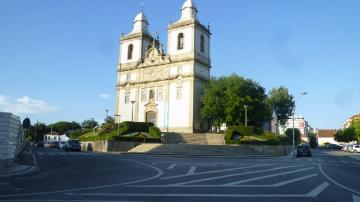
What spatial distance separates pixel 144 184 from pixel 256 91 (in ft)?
169

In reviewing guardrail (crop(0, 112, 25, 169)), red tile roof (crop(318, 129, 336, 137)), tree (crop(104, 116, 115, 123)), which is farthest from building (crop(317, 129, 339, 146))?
guardrail (crop(0, 112, 25, 169))

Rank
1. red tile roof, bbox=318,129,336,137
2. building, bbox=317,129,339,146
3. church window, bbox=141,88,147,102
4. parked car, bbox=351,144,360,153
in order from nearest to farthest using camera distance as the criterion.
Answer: parked car, bbox=351,144,360,153, church window, bbox=141,88,147,102, building, bbox=317,129,339,146, red tile roof, bbox=318,129,336,137

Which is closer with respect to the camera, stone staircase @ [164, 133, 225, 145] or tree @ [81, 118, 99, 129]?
stone staircase @ [164, 133, 225, 145]

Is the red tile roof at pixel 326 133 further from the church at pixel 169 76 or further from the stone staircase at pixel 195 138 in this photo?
the stone staircase at pixel 195 138

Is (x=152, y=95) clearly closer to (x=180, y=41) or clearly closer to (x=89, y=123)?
(x=180, y=41)

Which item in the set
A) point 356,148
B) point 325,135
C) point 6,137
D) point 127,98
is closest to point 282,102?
point 356,148

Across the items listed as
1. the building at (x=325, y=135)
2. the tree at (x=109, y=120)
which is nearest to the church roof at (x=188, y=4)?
the tree at (x=109, y=120)

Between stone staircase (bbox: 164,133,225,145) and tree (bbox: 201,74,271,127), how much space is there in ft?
12.5

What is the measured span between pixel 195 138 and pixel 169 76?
13.9 metres

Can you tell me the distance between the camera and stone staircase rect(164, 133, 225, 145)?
56.0 metres

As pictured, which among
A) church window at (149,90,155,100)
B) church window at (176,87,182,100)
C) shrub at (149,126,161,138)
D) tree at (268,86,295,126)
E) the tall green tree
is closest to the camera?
shrub at (149,126,161,138)

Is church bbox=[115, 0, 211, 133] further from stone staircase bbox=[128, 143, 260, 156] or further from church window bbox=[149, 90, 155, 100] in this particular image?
stone staircase bbox=[128, 143, 260, 156]

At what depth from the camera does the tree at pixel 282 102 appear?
88.0 metres

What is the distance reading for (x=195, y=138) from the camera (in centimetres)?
5753
